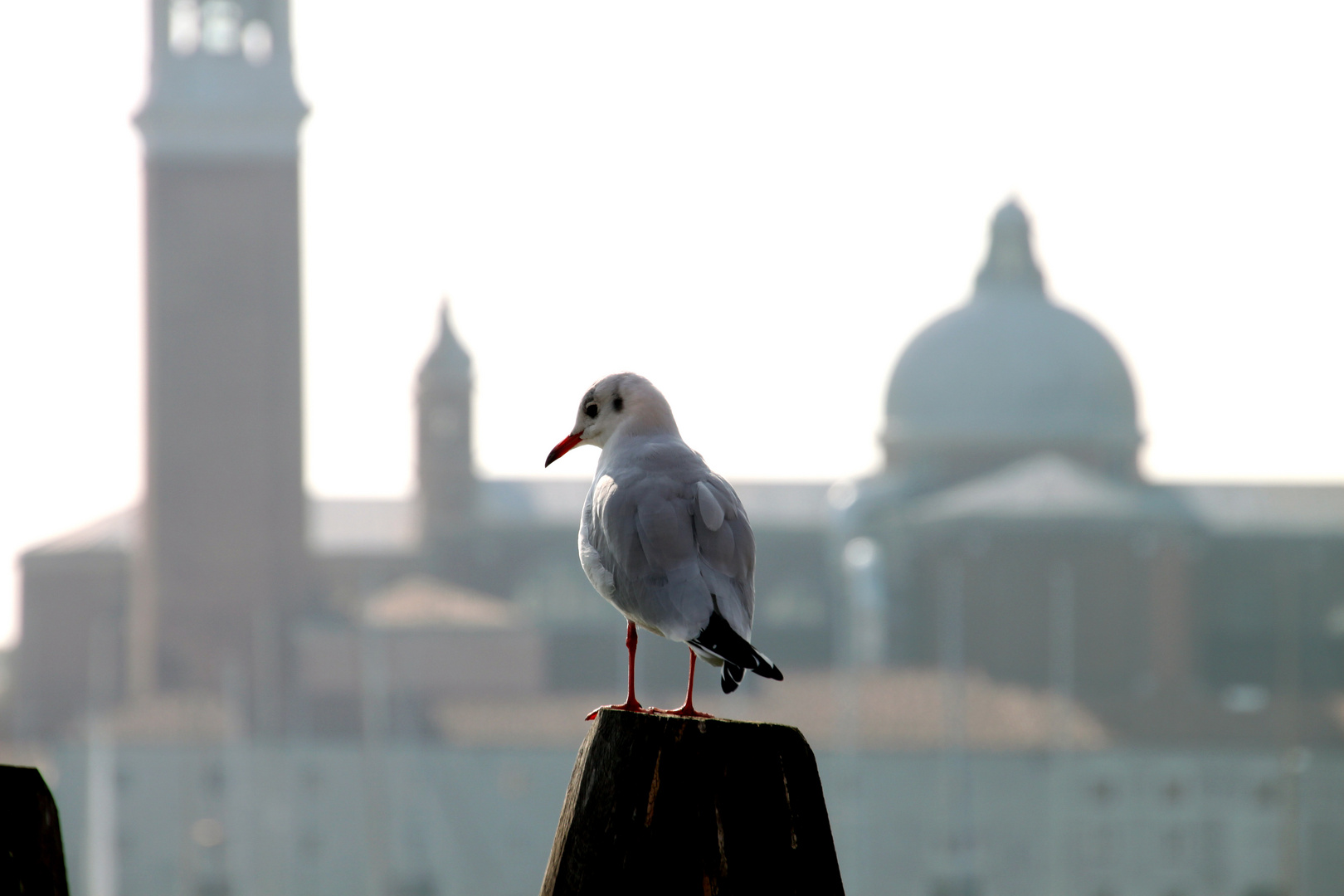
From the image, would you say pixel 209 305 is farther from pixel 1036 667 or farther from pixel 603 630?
pixel 1036 667

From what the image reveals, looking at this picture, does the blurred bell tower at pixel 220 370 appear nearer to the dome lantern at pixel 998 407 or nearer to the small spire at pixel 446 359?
the small spire at pixel 446 359

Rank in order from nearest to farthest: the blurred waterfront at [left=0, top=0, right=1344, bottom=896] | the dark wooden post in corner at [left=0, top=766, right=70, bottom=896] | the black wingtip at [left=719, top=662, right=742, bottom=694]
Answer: the dark wooden post in corner at [left=0, top=766, right=70, bottom=896] < the black wingtip at [left=719, top=662, right=742, bottom=694] < the blurred waterfront at [left=0, top=0, right=1344, bottom=896]

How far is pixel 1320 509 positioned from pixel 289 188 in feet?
57.4

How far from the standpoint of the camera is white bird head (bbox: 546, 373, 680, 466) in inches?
87.6

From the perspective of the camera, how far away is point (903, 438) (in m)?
33.5

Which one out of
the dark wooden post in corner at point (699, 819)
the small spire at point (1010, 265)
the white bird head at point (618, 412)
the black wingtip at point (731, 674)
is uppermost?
the small spire at point (1010, 265)

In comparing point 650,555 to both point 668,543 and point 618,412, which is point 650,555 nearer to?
point 668,543

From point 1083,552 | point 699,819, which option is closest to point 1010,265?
point 1083,552

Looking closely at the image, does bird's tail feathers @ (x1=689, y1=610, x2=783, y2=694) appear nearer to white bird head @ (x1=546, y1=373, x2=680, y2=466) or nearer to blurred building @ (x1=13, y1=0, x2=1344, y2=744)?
white bird head @ (x1=546, y1=373, x2=680, y2=466)

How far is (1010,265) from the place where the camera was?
36.2 metres

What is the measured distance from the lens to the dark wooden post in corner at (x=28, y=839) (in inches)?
49.2

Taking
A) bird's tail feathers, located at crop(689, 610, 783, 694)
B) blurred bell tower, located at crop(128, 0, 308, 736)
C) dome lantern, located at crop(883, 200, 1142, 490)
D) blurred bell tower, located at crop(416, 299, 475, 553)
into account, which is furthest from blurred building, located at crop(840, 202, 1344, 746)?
bird's tail feathers, located at crop(689, 610, 783, 694)

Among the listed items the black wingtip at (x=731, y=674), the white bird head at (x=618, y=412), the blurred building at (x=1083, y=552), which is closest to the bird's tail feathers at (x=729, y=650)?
the black wingtip at (x=731, y=674)

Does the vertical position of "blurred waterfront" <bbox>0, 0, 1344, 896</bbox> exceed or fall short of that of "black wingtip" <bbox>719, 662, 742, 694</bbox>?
it falls short
